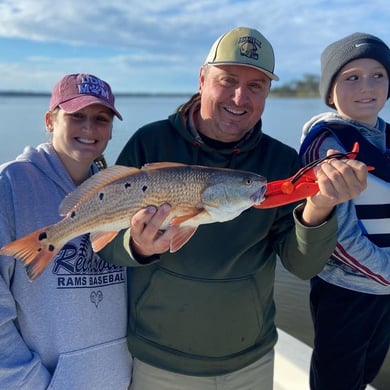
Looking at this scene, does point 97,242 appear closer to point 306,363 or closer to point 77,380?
point 77,380

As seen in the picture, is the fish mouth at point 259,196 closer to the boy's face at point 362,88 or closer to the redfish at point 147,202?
the redfish at point 147,202

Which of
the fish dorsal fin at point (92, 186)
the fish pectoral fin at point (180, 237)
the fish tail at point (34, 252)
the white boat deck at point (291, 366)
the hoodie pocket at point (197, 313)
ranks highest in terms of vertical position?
the fish dorsal fin at point (92, 186)

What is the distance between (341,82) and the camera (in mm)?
3244

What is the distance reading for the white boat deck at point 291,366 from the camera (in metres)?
3.88

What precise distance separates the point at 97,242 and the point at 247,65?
1.29 meters

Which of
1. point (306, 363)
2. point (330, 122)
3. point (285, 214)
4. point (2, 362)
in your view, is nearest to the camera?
point (2, 362)

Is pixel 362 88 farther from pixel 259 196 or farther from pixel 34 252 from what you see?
pixel 34 252

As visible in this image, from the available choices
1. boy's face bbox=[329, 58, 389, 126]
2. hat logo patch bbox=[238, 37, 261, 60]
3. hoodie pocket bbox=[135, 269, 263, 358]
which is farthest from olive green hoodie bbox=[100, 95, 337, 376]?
boy's face bbox=[329, 58, 389, 126]

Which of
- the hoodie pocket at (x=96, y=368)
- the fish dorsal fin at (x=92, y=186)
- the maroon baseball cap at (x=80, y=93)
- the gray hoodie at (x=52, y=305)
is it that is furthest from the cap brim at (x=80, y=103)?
the hoodie pocket at (x=96, y=368)

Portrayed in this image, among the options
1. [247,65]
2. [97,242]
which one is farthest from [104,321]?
[247,65]

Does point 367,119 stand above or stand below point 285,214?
above

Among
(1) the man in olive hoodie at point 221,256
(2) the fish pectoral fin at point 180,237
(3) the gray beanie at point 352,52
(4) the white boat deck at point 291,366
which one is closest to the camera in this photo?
(2) the fish pectoral fin at point 180,237

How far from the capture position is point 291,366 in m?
4.05

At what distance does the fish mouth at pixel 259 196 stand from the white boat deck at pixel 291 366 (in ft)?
6.93
